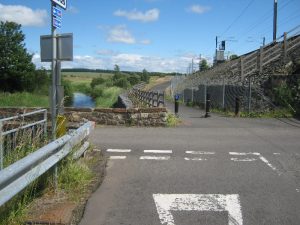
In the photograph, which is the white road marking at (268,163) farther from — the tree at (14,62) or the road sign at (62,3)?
the tree at (14,62)

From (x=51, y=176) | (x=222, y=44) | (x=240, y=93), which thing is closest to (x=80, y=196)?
(x=51, y=176)

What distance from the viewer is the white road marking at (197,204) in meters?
5.68

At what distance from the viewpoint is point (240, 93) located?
73.8 feet

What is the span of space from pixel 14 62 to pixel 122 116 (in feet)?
188

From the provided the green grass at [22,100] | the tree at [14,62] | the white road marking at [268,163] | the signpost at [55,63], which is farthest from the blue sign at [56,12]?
the tree at [14,62]

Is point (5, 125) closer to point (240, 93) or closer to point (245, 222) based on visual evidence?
point (245, 222)

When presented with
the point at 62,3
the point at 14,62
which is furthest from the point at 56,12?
the point at 14,62

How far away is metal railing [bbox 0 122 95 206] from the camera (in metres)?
4.42

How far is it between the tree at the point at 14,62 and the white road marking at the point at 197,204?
216 feet

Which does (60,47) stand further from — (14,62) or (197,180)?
(14,62)

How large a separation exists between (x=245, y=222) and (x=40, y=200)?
2.57m

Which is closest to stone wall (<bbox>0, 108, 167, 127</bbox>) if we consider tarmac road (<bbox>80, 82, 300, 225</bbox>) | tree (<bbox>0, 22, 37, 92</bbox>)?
tarmac road (<bbox>80, 82, 300, 225</bbox>)

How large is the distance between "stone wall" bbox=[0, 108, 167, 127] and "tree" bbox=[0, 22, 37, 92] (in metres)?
56.3

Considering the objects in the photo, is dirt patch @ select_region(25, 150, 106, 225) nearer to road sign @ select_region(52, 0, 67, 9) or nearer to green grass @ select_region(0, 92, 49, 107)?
road sign @ select_region(52, 0, 67, 9)
